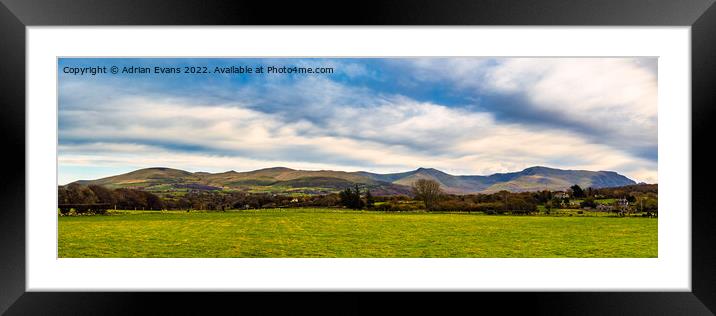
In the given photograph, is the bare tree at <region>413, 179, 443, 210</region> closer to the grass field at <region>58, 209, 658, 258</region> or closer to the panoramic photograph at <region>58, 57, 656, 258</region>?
the panoramic photograph at <region>58, 57, 656, 258</region>

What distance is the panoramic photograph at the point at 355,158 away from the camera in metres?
4.92

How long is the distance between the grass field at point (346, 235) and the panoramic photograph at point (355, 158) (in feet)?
0.10

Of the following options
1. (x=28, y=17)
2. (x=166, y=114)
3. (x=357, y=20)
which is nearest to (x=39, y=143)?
(x=28, y=17)

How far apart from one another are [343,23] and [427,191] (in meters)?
3.84

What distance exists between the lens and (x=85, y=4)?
1839 millimetres

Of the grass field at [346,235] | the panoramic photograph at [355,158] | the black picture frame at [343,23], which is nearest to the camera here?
the black picture frame at [343,23]

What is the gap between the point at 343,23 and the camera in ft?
6.21

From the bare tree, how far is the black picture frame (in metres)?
3.44

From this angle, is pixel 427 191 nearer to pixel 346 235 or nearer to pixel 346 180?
pixel 346 180

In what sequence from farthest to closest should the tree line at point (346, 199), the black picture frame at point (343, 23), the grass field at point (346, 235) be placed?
1. the grass field at point (346, 235)
2. the tree line at point (346, 199)
3. the black picture frame at point (343, 23)

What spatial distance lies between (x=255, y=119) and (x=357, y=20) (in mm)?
4021

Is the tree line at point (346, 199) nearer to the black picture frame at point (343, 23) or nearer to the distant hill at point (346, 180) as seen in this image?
the distant hill at point (346, 180)

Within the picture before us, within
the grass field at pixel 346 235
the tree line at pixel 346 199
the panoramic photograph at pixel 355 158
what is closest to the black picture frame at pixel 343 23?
the panoramic photograph at pixel 355 158

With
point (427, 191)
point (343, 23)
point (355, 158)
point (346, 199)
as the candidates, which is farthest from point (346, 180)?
point (343, 23)
